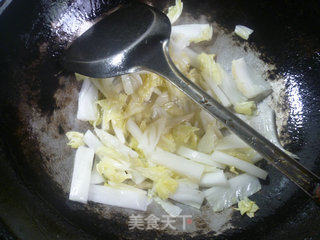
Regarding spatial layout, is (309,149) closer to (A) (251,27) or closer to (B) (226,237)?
(B) (226,237)

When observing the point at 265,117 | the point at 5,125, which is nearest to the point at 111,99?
the point at 5,125

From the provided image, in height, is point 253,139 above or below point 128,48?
below

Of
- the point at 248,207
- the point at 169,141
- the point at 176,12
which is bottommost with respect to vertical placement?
the point at 248,207

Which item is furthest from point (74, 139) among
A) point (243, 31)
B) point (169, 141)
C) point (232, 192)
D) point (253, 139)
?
point (243, 31)

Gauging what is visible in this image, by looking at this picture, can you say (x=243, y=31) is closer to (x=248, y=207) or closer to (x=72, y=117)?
(x=248, y=207)

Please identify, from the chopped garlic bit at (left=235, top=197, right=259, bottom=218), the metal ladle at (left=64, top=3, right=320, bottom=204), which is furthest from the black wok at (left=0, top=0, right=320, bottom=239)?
the metal ladle at (left=64, top=3, right=320, bottom=204)

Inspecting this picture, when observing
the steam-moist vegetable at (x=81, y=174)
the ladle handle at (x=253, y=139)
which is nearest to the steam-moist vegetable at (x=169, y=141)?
the steam-moist vegetable at (x=81, y=174)

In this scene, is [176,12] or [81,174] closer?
[81,174]
